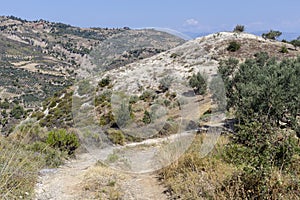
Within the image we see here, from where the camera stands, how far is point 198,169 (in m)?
6.27

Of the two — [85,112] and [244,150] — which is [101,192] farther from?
[244,150]

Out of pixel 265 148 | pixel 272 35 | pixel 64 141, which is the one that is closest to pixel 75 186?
pixel 64 141

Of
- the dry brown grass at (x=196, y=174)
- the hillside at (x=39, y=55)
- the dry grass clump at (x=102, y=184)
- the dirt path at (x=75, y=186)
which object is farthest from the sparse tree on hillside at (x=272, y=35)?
the dry grass clump at (x=102, y=184)

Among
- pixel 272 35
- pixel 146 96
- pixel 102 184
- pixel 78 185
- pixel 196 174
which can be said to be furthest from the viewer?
pixel 272 35

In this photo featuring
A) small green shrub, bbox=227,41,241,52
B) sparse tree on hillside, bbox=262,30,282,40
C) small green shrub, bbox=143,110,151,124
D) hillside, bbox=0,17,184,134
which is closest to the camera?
small green shrub, bbox=143,110,151,124

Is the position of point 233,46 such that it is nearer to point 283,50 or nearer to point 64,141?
point 283,50

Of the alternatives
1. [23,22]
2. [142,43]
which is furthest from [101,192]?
[23,22]

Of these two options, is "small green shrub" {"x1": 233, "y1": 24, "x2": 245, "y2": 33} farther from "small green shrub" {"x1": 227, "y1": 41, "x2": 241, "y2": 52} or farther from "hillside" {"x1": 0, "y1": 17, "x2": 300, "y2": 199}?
"hillside" {"x1": 0, "y1": 17, "x2": 300, "y2": 199}

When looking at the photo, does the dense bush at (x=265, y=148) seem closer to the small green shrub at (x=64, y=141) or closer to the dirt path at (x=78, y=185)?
the dirt path at (x=78, y=185)

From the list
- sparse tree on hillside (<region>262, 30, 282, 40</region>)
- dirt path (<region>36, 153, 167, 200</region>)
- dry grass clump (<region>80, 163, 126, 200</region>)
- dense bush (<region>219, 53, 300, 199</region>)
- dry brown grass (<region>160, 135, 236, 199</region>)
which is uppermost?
Answer: sparse tree on hillside (<region>262, 30, 282, 40</region>)

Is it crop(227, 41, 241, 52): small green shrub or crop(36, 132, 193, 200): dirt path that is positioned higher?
crop(227, 41, 241, 52): small green shrub

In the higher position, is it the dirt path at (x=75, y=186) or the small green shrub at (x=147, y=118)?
the small green shrub at (x=147, y=118)

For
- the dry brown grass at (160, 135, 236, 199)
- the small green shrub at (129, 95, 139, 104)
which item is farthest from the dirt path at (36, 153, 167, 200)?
the small green shrub at (129, 95, 139, 104)

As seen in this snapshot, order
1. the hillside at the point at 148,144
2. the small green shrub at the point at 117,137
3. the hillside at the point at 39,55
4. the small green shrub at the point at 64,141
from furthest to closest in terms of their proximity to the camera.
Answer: the hillside at the point at 39,55 < the small green shrub at the point at 117,137 < the small green shrub at the point at 64,141 < the hillside at the point at 148,144
